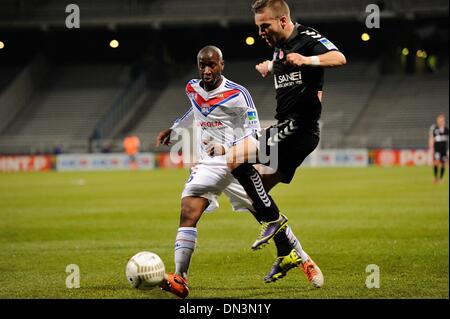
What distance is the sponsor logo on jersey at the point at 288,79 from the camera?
8031mm

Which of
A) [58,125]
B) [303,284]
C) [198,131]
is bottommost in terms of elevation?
[303,284]

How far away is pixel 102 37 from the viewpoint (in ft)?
162

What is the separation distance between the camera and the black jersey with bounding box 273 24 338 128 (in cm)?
796

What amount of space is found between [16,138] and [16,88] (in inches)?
165

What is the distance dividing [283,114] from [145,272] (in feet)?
6.91

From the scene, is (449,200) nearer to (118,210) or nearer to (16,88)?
(118,210)

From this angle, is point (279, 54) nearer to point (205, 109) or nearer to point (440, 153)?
point (205, 109)

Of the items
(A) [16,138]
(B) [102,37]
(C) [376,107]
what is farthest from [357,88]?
(A) [16,138]

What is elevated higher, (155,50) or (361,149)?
(155,50)

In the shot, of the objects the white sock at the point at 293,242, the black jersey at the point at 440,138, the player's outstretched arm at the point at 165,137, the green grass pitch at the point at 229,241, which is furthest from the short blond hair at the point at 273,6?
the black jersey at the point at 440,138

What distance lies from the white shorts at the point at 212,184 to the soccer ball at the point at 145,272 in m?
0.96

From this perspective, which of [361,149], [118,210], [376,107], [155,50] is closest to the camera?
[118,210]

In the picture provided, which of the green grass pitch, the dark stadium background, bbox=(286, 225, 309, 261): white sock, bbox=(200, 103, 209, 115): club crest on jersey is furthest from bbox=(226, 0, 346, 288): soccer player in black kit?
the dark stadium background

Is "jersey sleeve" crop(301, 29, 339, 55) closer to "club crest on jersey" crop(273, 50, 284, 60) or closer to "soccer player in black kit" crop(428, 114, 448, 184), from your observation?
"club crest on jersey" crop(273, 50, 284, 60)
